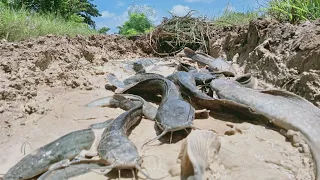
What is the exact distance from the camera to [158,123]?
373 centimetres

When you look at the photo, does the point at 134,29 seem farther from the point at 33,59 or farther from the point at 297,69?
the point at 297,69

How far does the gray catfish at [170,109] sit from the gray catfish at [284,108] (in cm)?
64

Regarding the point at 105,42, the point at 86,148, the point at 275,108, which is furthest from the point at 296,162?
the point at 105,42

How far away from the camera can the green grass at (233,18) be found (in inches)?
332

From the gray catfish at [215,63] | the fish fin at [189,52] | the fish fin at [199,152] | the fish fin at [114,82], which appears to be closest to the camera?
the fish fin at [199,152]

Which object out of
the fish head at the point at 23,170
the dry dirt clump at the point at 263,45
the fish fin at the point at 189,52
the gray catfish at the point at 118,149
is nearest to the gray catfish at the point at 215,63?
the fish fin at the point at 189,52

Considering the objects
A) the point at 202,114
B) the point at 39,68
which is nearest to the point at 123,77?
the point at 39,68

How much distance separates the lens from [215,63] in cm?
666

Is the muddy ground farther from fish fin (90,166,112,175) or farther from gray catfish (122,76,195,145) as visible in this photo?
gray catfish (122,76,195,145)

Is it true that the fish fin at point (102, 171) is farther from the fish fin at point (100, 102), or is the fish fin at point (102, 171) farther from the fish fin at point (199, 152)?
the fish fin at point (100, 102)

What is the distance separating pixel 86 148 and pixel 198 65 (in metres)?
4.22

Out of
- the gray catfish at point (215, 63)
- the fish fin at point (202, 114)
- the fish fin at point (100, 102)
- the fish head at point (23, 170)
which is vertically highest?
the gray catfish at point (215, 63)

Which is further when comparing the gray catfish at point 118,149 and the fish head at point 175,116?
the fish head at point 175,116

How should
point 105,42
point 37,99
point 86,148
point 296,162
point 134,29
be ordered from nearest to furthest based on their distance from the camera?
point 296,162, point 86,148, point 37,99, point 105,42, point 134,29
